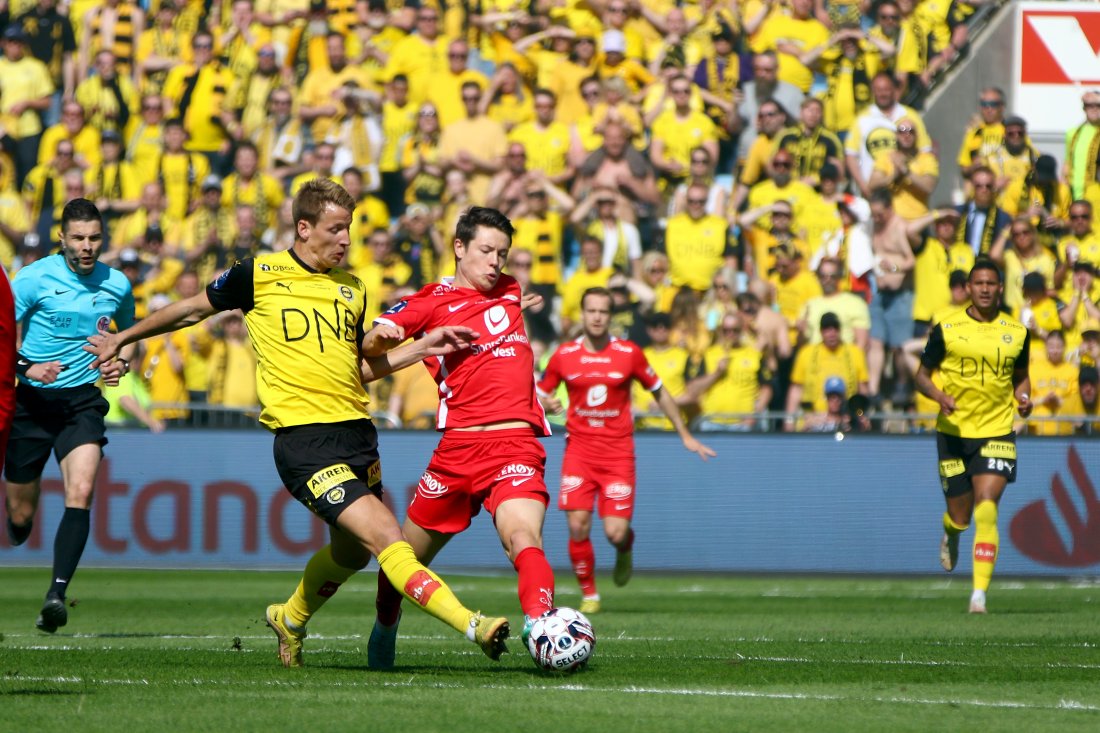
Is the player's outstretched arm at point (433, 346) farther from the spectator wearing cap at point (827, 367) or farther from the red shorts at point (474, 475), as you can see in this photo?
the spectator wearing cap at point (827, 367)

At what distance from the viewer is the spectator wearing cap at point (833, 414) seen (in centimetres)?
1758

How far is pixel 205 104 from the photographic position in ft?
71.6

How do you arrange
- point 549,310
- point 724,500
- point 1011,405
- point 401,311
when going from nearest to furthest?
point 401,311 < point 1011,405 < point 724,500 < point 549,310

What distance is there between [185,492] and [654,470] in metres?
4.99

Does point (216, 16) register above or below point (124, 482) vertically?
above

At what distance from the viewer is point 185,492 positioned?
17.8 m

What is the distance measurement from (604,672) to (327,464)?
1656mm

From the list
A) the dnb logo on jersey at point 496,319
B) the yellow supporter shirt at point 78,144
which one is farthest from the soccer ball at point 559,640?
the yellow supporter shirt at point 78,144

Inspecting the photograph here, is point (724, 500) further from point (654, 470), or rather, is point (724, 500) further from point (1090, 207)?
point (1090, 207)

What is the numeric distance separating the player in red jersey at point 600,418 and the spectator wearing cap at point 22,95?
430 inches

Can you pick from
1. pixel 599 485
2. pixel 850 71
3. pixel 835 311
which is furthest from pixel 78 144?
pixel 599 485

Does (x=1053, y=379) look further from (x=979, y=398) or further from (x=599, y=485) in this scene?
(x=599, y=485)

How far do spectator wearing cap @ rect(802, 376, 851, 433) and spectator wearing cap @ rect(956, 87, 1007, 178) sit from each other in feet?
10.9

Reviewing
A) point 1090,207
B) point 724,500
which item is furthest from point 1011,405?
point 1090,207
